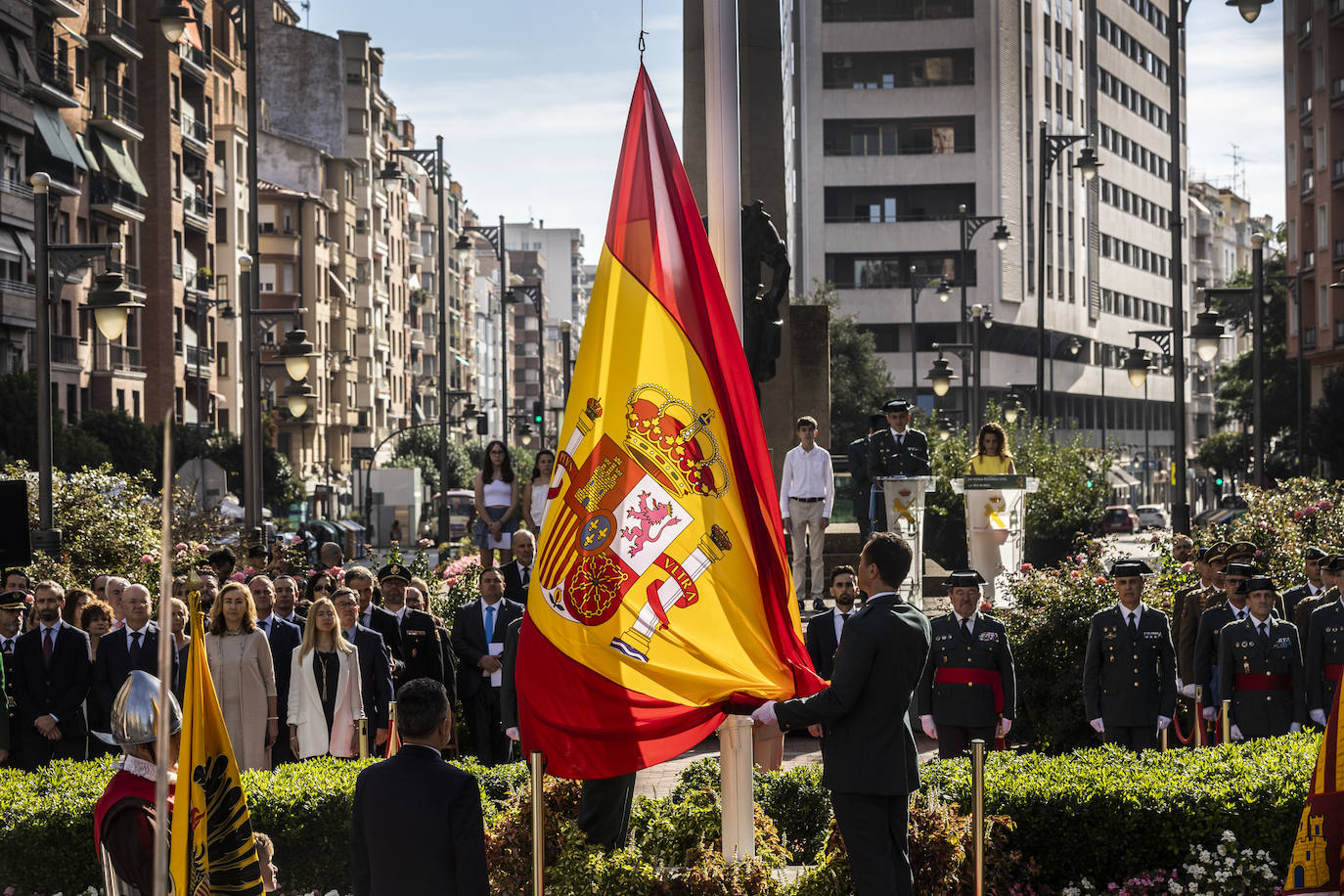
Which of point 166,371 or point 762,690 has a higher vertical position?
point 166,371

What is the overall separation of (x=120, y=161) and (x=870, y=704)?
58202mm

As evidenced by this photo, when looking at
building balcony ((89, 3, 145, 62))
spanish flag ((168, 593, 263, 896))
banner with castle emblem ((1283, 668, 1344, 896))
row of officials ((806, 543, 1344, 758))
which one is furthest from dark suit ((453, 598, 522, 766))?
building balcony ((89, 3, 145, 62))

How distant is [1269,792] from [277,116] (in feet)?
295

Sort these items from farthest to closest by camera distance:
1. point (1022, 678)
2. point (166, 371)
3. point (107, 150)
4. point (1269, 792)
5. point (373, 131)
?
point (373, 131)
point (166, 371)
point (107, 150)
point (1022, 678)
point (1269, 792)

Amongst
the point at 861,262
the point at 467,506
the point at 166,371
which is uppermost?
the point at 861,262

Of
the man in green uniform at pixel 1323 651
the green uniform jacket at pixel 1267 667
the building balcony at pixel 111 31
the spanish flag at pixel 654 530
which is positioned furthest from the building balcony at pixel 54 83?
the spanish flag at pixel 654 530

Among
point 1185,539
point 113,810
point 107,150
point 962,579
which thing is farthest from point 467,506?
point 113,810

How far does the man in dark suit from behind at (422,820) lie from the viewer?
5352 mm

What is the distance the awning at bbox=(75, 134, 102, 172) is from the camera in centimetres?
5697

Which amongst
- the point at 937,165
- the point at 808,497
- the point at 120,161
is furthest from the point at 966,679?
the point at 937,165

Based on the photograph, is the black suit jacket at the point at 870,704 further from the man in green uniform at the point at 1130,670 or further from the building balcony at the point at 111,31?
the building balcony at the point at 111,31

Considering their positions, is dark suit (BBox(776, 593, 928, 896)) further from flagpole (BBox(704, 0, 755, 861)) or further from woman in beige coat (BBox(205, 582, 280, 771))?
woman in beige coat (BBox(205, 582, 280, 771))

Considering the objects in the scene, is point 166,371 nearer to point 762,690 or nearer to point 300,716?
point 300,716

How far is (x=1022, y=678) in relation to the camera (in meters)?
13.0
